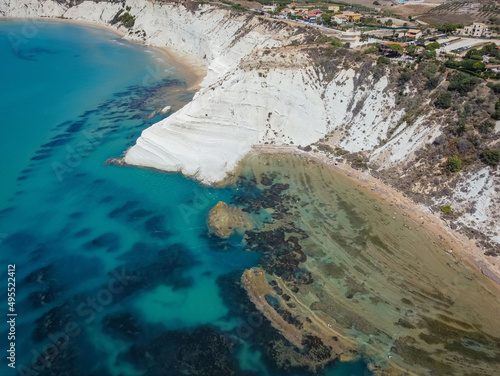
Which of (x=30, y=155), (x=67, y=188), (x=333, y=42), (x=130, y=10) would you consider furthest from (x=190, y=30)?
(x=67, y=188)

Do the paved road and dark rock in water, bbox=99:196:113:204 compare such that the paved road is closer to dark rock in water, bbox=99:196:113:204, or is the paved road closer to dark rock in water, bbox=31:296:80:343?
dark rock in water, bbox=99:196:113:204

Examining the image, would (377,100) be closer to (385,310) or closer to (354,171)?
(354,171)

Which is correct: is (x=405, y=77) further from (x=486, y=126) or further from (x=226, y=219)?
(x=226, y=219)

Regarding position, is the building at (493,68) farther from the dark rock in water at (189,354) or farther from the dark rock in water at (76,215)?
the dark rock in water at (76,215)

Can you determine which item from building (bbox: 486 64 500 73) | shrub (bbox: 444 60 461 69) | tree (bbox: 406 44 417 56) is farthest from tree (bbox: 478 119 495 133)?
tree (bbox: 406 44 417 56)

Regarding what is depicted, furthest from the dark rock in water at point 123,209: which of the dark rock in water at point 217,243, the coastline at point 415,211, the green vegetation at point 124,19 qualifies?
the green vegetation at point 124,19
